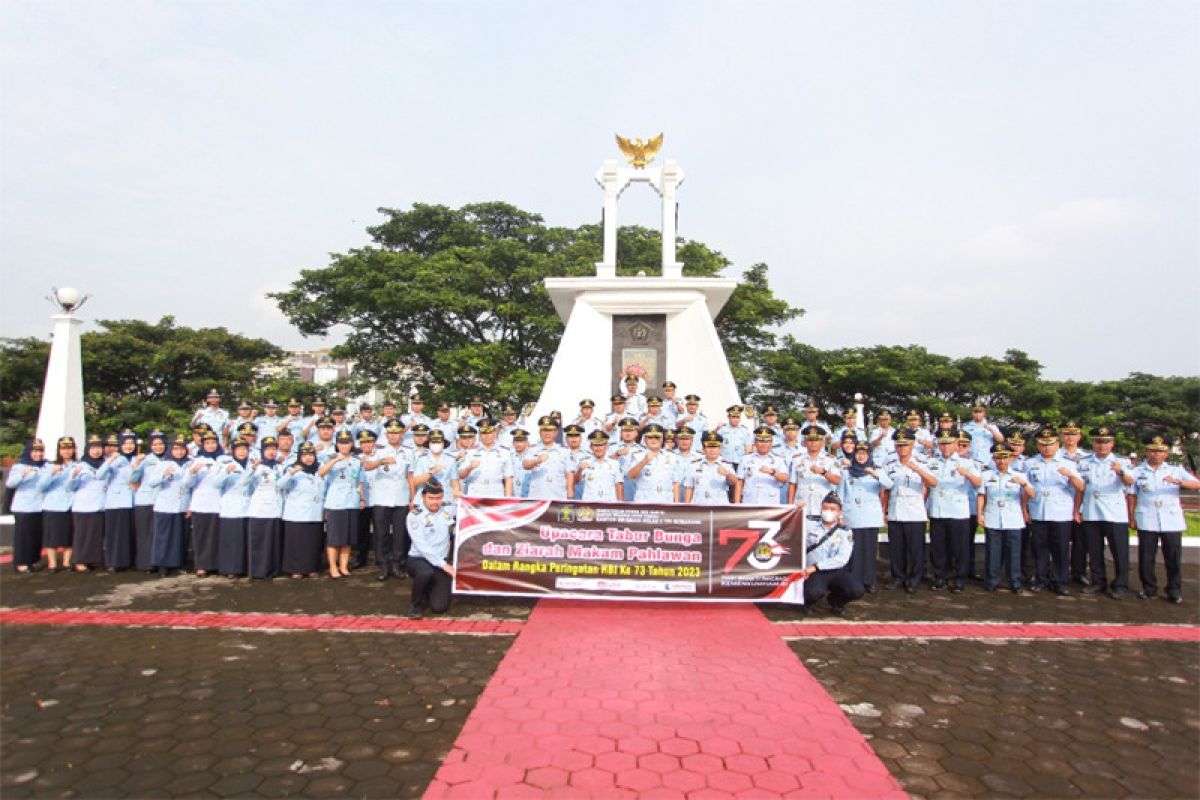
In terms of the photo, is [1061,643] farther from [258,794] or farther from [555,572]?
[258,794]

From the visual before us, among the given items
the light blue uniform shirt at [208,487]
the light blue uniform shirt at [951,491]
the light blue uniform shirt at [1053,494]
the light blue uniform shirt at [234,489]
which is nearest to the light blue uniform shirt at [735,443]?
the light blue uniform shirt at [951,491]

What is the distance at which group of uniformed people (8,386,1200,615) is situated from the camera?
6953mm

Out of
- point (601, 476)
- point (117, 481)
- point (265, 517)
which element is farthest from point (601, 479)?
point (117, 481)

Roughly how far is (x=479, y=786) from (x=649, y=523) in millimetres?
3256

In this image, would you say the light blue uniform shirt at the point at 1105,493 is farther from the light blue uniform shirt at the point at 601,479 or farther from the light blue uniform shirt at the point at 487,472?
the light blue uniform shirt at the point at 487,472

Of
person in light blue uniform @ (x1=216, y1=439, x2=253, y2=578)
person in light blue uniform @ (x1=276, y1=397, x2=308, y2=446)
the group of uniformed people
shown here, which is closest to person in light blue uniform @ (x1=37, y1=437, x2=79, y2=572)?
the group of uniformed people

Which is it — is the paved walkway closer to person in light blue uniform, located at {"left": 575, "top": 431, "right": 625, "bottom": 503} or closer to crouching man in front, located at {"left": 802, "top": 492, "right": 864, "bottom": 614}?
crouching man in front, located at {"left": 802, "top": 492, "right": 864, "bottom": 614}

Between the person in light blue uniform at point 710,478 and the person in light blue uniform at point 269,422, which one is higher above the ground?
the person in light blue uniform at point 269,422

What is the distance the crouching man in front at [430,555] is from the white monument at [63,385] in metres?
10.1

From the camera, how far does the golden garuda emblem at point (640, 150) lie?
15.9 metres

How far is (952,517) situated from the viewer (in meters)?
7.05

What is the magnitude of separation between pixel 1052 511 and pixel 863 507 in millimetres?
2199

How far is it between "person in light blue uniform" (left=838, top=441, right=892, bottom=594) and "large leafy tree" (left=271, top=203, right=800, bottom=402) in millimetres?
16906

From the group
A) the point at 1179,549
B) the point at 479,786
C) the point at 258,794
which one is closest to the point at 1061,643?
the point at 1179,549
